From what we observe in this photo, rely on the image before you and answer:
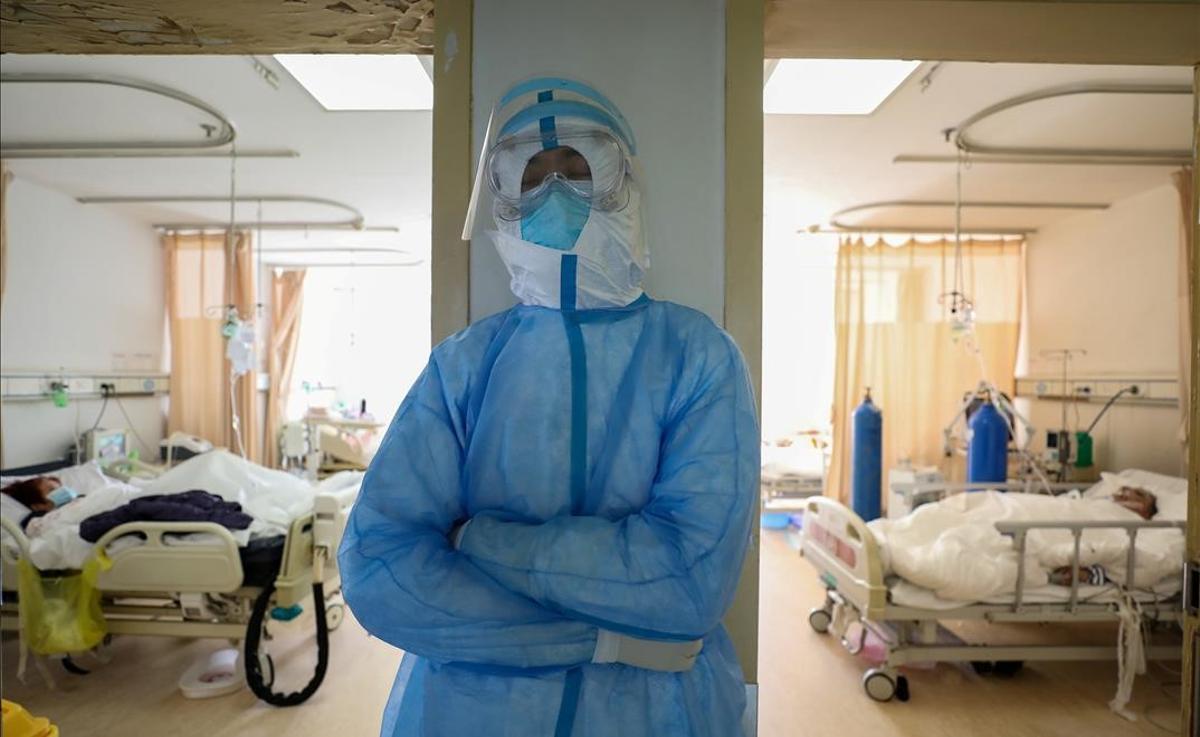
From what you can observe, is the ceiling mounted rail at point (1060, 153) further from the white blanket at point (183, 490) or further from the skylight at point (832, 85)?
the white blanket at point (183, 490)

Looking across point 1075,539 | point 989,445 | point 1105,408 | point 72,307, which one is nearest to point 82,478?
point 72,307

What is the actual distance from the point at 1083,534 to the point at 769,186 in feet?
8.43

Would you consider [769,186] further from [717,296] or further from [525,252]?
[525,252]

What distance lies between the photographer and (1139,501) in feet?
10.6

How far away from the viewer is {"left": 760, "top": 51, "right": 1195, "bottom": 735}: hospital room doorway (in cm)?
271

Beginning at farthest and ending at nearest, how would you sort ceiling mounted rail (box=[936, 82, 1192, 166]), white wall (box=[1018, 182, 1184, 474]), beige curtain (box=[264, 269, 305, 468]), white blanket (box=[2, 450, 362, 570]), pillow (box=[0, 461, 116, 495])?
beige curtain (box=[264, 269, 305, 468]) → white wall (box=[1018, 182, 1184, 474]) → pillow (box=[0, 461, 116, 495]) → ceiling mounted rail (box=[936, 82, 1192, 166]) → white blanket (box=[2, 450, 362, 570])

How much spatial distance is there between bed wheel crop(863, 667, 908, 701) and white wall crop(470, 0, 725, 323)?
230cm

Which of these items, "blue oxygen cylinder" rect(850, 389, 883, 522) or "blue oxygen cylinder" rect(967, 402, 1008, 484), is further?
"blue oxygen cylinder" rect(850, 389, 883, 522)

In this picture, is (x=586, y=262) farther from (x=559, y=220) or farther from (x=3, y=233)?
(x=3, y=233)

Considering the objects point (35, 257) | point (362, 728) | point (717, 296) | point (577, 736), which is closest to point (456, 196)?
point (717, 296)

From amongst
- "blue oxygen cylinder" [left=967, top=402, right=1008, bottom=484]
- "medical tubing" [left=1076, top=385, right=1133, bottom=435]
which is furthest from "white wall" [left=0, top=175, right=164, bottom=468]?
"medical tubing" [left=1076, top=385, right=1133, bottom=435]

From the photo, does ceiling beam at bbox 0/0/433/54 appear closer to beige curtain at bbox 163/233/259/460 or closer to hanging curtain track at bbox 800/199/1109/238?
hanging curtain track at bbox 800/199/1109/238

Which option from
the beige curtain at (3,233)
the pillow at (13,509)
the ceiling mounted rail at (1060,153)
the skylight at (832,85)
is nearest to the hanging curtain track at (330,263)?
the beige curtain at (3,233)

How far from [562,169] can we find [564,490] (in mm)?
484
